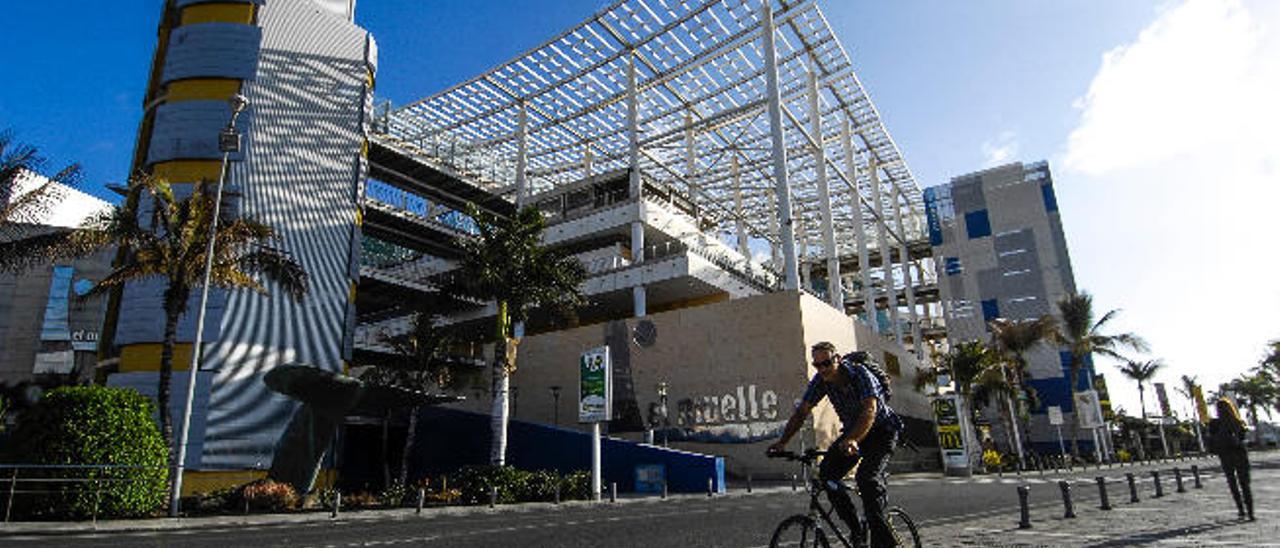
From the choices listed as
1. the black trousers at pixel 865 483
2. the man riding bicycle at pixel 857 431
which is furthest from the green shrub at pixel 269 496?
the black trousers at pixel 865 483

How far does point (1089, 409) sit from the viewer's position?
4059 cm

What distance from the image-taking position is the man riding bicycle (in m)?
4.79

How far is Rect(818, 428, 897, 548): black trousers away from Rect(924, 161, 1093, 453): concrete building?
62232 mm

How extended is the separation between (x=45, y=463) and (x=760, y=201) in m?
54.5

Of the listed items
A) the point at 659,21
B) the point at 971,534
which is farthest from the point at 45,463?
the point at 659,21

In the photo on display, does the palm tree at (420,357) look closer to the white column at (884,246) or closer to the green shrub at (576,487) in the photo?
the green shrub at (576,487)

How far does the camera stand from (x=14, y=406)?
35.5 m

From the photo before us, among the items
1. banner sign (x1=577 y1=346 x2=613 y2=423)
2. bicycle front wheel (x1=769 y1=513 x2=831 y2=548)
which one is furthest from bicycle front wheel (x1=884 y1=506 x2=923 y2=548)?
banner sign (x1=577 y1=346 x2=613 y2=423)

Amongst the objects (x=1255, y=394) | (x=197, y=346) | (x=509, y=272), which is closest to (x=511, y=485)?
(x=509, y=272)

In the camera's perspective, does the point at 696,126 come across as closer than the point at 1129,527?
No

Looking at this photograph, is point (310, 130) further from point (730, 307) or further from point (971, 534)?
point (971, 534)

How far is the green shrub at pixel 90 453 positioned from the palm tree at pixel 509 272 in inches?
400

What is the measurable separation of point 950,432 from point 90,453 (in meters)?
32.2

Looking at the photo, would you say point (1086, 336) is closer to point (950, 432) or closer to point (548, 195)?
point (950, 432)
